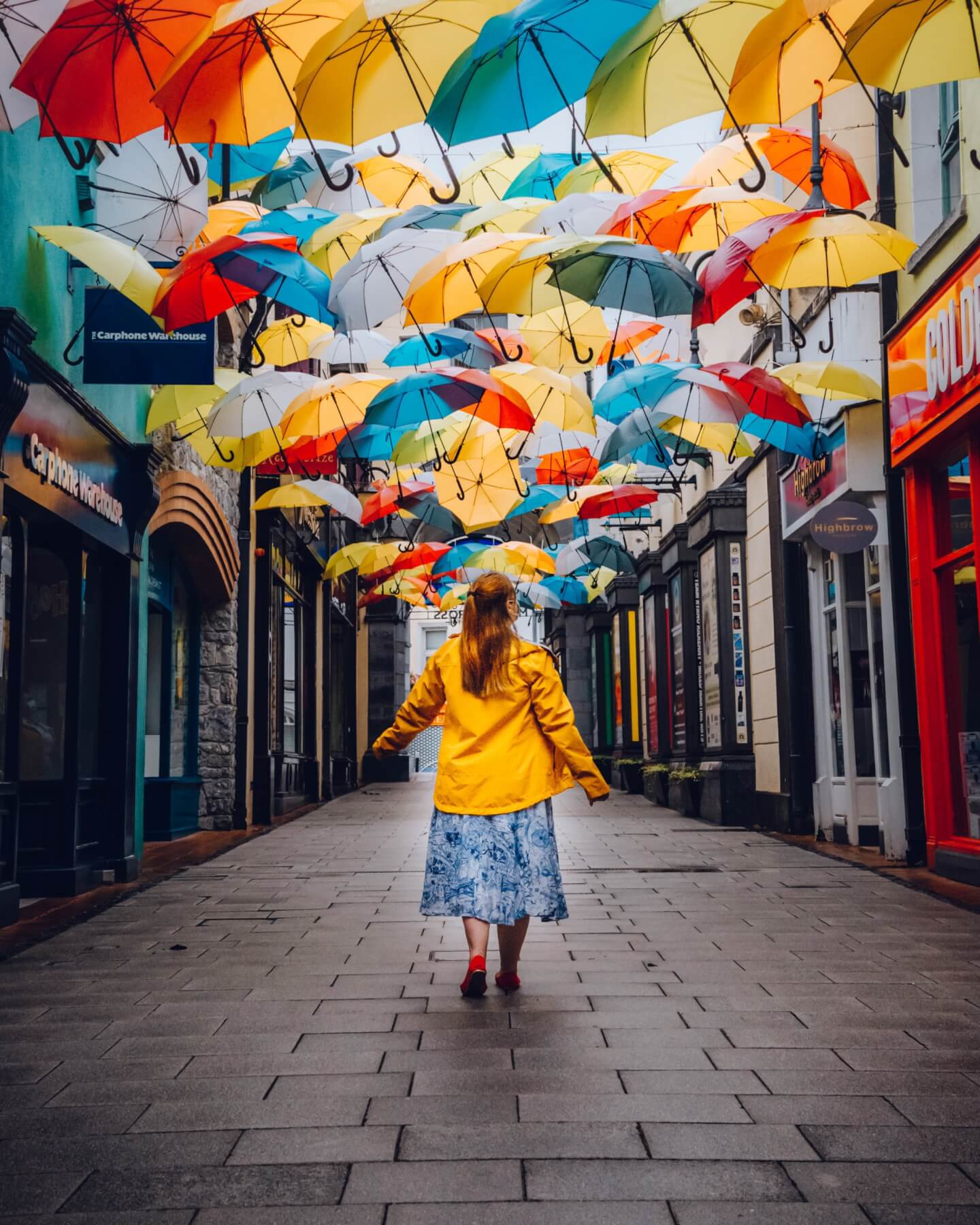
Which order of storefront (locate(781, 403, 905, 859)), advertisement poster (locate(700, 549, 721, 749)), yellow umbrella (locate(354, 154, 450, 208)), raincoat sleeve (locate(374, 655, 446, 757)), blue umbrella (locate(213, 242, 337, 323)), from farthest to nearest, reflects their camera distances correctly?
advertisement poster (locate(700, 549, 721, 749))
storefront (locate(781, 403, 905, 859))
yellow umbrella (locate(354, 154, 450, 208))
blue umbrella (locate(213, 242, 337, 323))
raincoat sleeve (locate(374, 655, 446, 757))

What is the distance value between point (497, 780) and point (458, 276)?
4714mm

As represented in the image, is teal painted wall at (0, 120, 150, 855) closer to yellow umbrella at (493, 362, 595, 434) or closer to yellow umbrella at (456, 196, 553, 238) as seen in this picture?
yellow umbrella at (456, 196, 553, 238)

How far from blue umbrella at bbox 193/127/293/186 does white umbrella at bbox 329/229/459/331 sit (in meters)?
1.52

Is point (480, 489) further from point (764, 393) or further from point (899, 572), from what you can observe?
point (899, 572)

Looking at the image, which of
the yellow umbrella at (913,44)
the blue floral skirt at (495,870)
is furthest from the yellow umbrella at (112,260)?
the yellow umbrella at (913,44)

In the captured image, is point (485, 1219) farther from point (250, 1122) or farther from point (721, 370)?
point (721, 370)

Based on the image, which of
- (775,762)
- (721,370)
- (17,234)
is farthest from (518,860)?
(775,762)

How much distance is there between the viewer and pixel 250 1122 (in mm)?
3641

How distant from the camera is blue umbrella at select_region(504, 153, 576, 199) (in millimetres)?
10156

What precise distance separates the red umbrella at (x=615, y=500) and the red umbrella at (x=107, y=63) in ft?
30.3

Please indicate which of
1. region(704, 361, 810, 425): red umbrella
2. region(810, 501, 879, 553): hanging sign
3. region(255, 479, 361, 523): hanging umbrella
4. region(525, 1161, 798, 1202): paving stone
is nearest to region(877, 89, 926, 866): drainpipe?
region(810, 501, 879, 553): hanging sign

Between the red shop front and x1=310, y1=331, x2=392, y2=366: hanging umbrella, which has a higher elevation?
x1=310, y1=331, x2=392, y2=366: hanging umbrella

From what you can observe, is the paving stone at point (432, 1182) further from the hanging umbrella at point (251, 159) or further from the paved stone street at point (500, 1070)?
the hanging umbrella at point (251, 159)

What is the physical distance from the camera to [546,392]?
10266 millimetres
